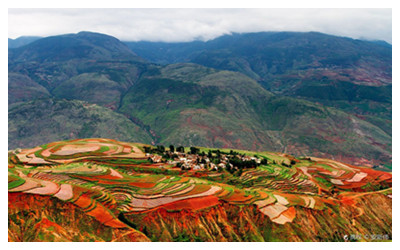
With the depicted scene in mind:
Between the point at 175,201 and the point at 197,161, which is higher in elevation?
the point at 197,161

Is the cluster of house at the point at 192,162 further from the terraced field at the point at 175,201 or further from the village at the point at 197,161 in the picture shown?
the terraced field at the point at 175,201

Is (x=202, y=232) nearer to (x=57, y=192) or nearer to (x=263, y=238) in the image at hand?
(x=263, y=238)

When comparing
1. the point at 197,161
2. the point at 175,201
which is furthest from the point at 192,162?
the point at 175,201

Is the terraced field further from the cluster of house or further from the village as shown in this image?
the cluster of house

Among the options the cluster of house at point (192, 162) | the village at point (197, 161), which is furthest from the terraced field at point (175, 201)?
the cluster of house at point (192, 162)

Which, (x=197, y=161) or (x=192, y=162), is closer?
(x=192, y=162)

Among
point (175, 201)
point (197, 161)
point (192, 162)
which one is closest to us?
point (175, 201)

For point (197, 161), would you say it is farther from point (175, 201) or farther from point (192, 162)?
point (175, 201)

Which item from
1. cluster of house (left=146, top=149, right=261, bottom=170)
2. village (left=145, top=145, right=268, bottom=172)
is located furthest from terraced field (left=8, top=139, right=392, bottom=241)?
cluster of house (left=146, top=149, right=261, bottom=170)
